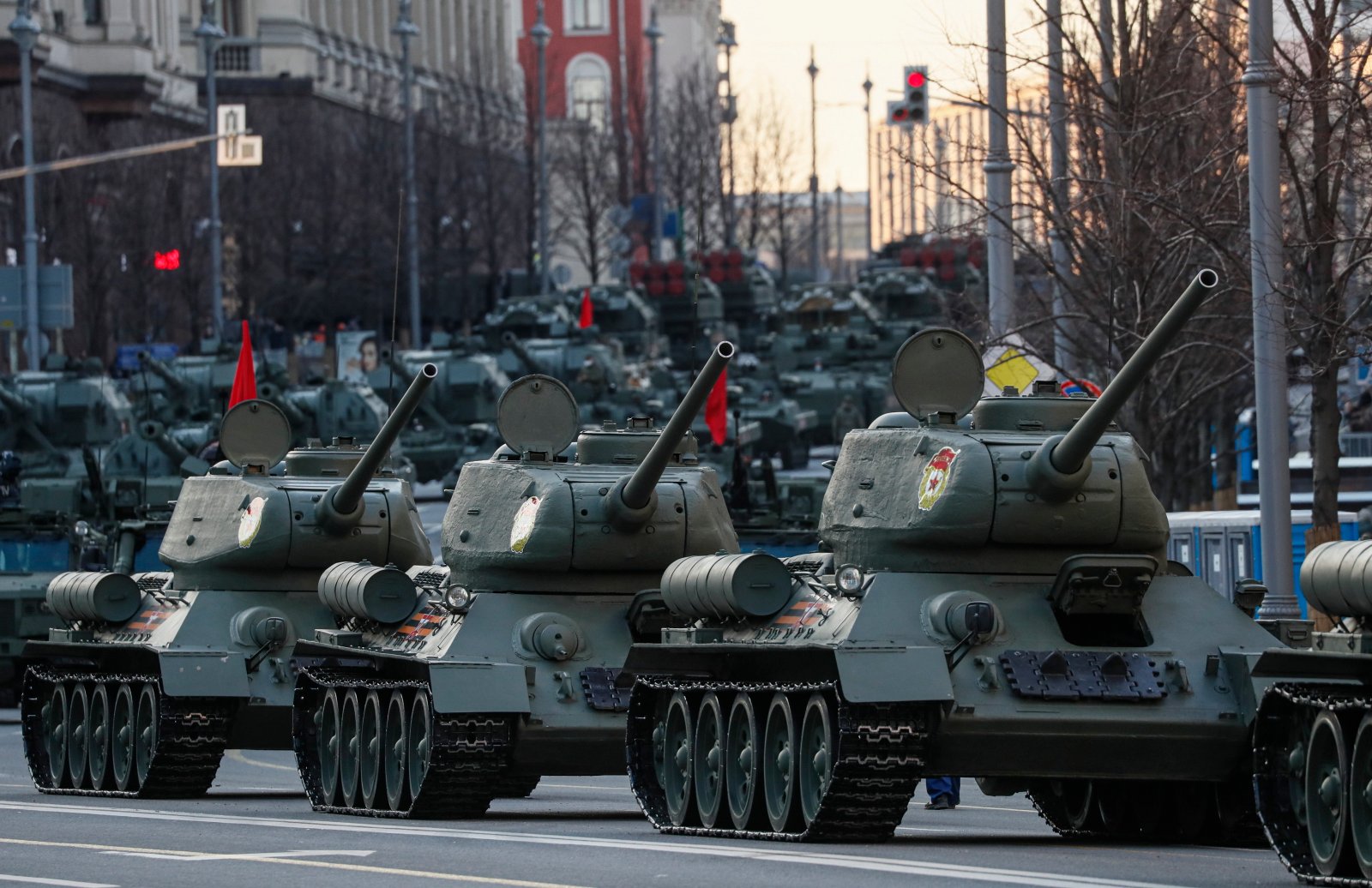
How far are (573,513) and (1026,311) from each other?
1245 cm

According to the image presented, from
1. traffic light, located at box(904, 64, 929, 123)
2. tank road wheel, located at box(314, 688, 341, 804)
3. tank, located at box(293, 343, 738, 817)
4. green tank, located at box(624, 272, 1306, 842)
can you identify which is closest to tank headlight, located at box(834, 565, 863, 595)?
green tank, located at box(624, 272, 1306, 842)

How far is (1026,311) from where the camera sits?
98.5 ft

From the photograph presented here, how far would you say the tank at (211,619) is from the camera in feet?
65.7

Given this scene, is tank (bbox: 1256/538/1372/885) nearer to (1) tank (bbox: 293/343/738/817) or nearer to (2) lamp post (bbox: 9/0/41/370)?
(1) tank (bbox: 293/343/738/817)

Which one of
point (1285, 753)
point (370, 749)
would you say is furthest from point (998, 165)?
point (1285, 753)

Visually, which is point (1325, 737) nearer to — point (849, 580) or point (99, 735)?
point (849, 580)

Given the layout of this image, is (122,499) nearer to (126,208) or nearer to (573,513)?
(573,513)

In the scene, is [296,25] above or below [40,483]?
above

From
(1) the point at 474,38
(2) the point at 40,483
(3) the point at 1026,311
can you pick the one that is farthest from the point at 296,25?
(3) the point at 1026,311

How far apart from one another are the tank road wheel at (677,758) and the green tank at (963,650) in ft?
0.05

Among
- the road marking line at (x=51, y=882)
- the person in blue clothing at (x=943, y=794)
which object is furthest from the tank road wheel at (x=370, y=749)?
the road marking line at (x=51, y=882)

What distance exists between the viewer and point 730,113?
249 feet

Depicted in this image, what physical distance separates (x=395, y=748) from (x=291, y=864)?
13.6 feet

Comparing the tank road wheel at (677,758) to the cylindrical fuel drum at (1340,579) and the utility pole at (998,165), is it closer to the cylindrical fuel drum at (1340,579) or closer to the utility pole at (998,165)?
the cylindrical fuel drum at (1340,579)
